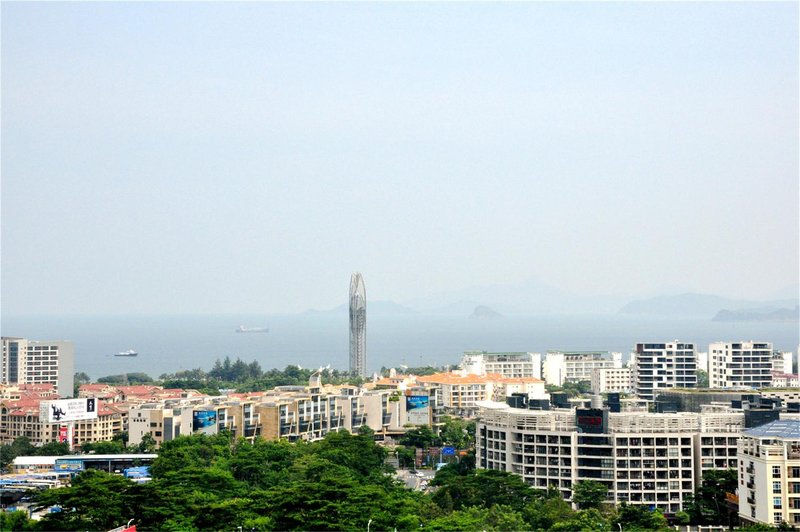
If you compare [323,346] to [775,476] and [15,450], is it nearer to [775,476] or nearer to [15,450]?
[15,450]

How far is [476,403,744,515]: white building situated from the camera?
768 inches

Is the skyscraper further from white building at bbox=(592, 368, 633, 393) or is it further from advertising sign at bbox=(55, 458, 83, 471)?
advertising sign at bbox=(55, 458, 83, 471)

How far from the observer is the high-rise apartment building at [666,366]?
3997cm

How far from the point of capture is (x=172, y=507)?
15.8 m

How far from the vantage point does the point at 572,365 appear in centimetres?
4800

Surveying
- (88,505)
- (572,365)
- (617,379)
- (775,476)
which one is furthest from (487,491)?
(572,365)

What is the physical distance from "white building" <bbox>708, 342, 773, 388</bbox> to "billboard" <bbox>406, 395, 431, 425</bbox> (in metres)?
12.6

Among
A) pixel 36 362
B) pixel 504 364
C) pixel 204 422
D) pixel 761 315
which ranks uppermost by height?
pixel 761 315

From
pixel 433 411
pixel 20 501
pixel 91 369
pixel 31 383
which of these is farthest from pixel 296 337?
pixel 20 501

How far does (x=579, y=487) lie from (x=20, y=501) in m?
9.66

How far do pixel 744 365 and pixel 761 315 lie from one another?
129399 mm

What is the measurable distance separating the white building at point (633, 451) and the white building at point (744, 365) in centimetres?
2098

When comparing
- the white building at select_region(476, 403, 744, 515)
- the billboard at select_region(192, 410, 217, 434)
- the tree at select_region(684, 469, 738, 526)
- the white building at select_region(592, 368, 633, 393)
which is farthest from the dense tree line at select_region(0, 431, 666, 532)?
the white building at select_region(592, 368, 633, 393)

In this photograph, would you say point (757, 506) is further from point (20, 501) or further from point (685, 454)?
point (20, 501)
